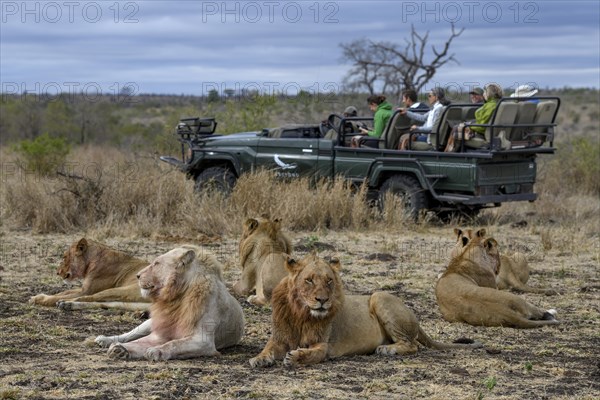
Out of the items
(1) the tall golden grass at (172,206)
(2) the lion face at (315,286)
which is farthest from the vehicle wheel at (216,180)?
(2) the lion face at (315,286)

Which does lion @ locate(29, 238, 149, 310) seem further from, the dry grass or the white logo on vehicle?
the white logo on vehicle

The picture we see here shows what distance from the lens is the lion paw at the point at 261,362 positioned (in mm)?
6855

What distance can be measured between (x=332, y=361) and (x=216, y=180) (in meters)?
10.3

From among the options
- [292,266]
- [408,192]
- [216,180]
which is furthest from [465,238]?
[216,180]

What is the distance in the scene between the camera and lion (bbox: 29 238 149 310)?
30.1 ft

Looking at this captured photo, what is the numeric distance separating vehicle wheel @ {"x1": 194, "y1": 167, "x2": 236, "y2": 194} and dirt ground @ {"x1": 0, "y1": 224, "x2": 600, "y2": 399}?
4.86m

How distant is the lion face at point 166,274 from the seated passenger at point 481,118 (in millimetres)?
8574

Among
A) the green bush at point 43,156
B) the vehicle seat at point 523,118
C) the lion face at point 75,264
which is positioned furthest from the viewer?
the green bush at point 43,156

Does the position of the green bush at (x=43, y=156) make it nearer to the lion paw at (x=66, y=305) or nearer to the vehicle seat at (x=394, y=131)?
the vehicle seat at (x=394, y=131)

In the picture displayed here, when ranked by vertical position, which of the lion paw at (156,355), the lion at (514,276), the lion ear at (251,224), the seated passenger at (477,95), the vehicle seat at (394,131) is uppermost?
the seated passenger at (477,95)

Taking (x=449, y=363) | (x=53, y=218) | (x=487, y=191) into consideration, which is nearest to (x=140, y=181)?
(x=53, y=218)

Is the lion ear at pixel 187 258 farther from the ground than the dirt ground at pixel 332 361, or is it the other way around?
the lion ear at pixel 187 258

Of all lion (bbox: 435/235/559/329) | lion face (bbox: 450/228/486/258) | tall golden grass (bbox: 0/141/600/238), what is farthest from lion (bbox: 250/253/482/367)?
tall golden grass (bbox: 0/141/600/238)

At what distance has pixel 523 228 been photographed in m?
16.0
